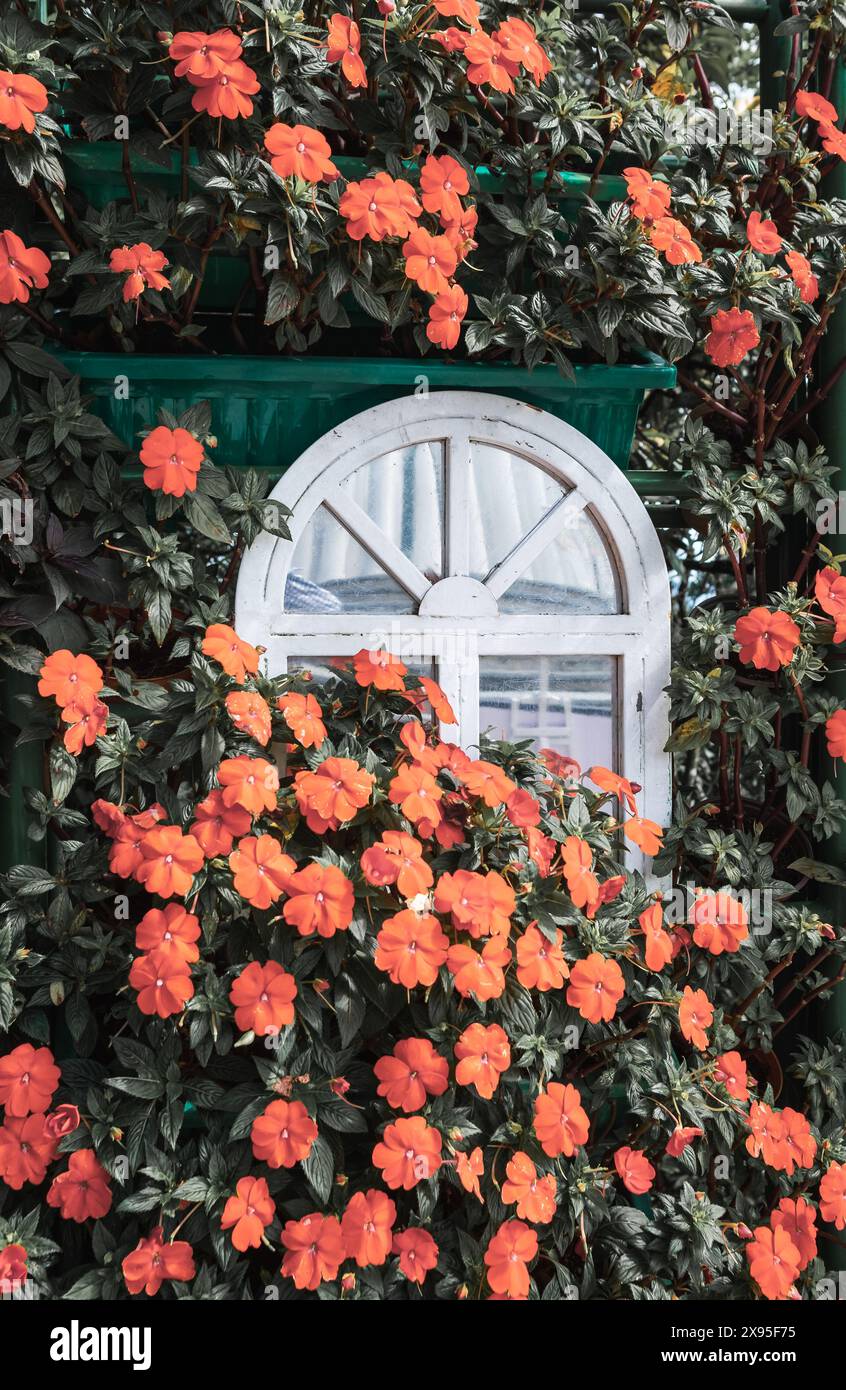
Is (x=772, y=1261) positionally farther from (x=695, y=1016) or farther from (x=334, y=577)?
(x=334, y=577)

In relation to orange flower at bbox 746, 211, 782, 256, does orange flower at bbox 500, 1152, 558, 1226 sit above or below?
below

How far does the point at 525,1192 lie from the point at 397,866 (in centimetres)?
61

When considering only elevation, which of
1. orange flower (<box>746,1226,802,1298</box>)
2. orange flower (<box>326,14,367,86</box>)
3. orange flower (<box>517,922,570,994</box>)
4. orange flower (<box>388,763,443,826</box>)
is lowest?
orange flower (<box>746,1226,802,1298</box>)

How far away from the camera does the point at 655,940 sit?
6.54ft

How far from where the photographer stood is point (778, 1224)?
7.03 feet

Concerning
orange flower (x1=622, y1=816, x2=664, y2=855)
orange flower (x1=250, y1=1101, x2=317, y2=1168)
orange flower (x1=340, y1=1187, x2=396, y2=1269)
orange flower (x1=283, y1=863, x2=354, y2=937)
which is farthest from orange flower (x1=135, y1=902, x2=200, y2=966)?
orange flower (x1=622, y1=816, x2=664, y2=855)

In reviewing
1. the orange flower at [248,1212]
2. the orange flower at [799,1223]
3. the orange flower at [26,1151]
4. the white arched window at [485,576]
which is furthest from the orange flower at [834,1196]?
the orange flower at [26,1151]

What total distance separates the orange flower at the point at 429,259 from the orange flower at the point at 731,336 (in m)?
0.58

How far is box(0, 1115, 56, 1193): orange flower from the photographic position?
1859 millimetres

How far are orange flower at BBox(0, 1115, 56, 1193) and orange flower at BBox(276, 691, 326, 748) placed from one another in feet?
2.63

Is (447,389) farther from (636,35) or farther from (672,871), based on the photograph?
(672,871)

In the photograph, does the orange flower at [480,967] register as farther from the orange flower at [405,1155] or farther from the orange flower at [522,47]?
the orange flower at [522,47]

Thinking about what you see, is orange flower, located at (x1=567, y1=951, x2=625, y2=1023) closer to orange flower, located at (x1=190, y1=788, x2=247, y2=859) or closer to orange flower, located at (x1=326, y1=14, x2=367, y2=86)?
orange flower, located at (x1=190, y1=788, x2=247, y2=859)

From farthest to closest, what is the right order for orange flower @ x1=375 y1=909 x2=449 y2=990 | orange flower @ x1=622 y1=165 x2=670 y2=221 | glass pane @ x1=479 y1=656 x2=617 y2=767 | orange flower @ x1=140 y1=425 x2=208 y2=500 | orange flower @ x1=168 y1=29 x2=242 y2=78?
glass pane @ x1=479 y1=656 x2=617 y2=767 → orange flower @ x1=622 y1=165 x2=670 y2=221 → orange flower @ x1=140 y1=425 x2=208 y2=500 → orange flower @ x1=168 y1=29 x2=242 y2=78 → orange flower @ x1=375 y1=909 x2=449 y2=990
